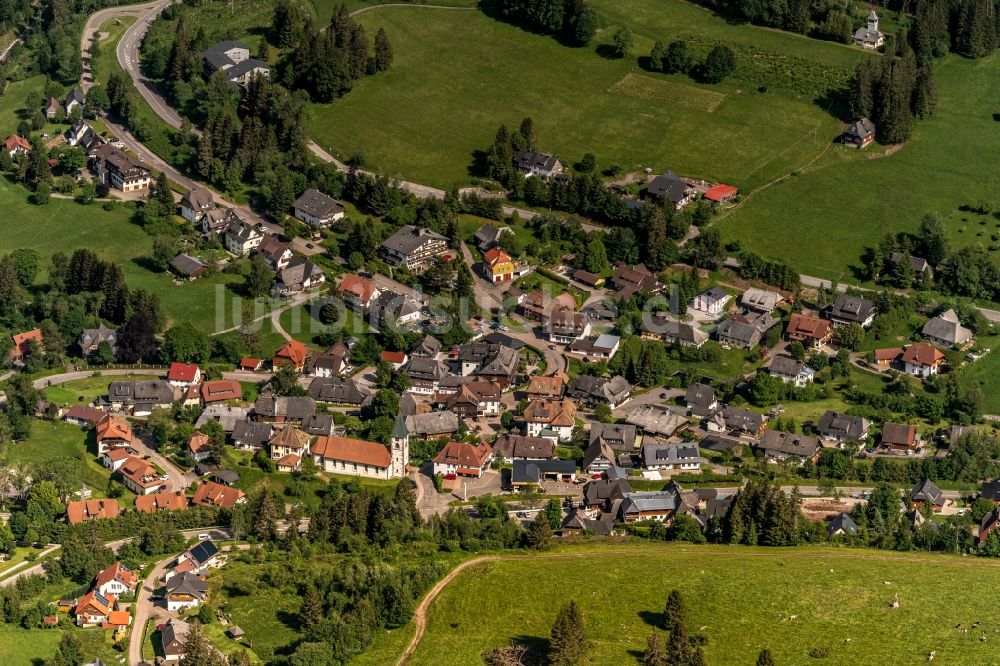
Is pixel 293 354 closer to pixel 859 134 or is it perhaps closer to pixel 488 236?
pixel 488 236

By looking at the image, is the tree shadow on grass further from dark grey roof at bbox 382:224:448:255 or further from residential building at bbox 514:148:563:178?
residential building at bbox 514:148:563:178

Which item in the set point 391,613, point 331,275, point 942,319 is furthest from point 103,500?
point 942,319

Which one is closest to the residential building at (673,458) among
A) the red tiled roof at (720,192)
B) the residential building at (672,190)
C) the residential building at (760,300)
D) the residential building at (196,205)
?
the residential building at (760,300)

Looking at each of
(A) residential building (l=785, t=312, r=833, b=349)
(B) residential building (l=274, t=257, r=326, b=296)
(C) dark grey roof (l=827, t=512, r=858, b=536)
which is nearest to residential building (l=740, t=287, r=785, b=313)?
(A) residential building (l=785, t=312, r=833, b=349)

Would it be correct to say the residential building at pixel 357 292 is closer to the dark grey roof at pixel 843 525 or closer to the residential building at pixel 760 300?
the residential building at pixel 760 300

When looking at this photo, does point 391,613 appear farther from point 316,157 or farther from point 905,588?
point 316,157
